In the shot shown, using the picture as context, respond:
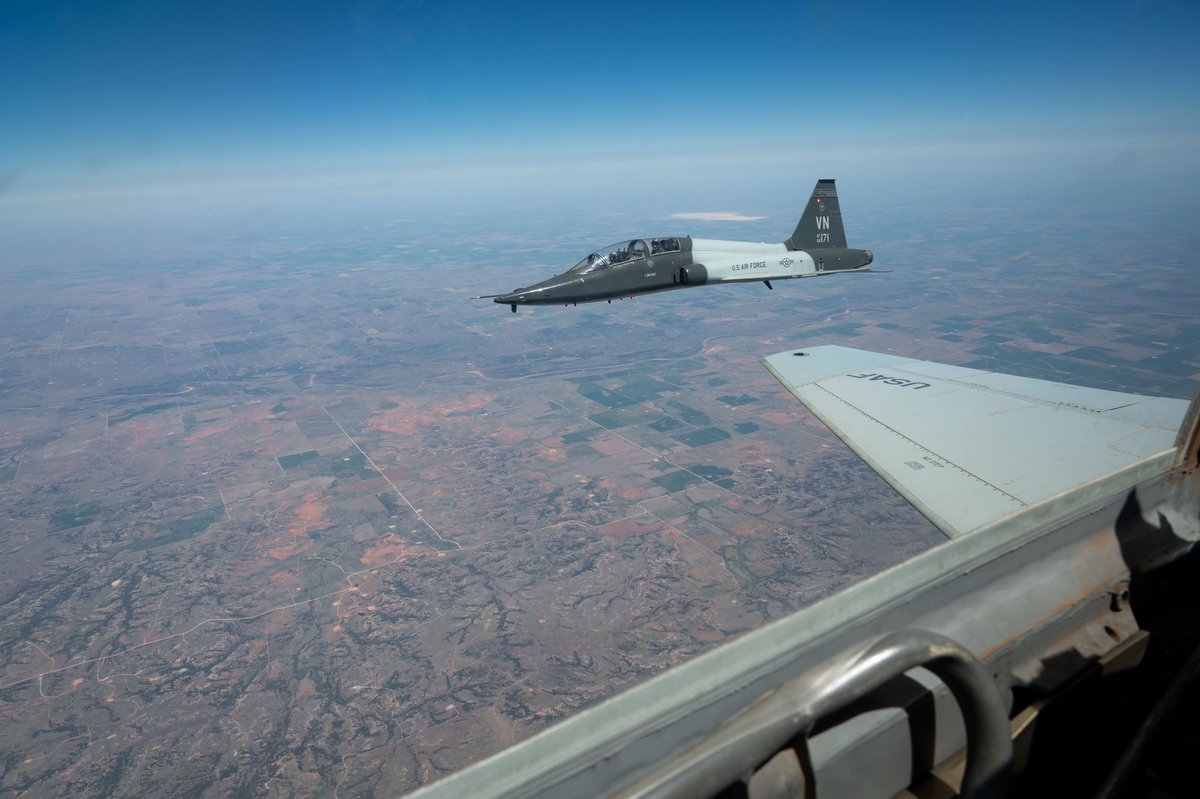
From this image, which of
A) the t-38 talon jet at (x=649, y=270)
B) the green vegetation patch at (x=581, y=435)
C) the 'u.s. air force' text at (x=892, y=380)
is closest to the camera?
the 'u.s. air force' text at (x=892, y=380)

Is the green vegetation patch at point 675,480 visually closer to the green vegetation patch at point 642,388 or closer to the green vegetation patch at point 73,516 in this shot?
the green vegetation patch at point 642,388

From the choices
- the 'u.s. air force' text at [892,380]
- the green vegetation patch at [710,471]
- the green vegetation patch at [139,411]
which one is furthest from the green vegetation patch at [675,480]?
the green vegetation patch at [139,411]

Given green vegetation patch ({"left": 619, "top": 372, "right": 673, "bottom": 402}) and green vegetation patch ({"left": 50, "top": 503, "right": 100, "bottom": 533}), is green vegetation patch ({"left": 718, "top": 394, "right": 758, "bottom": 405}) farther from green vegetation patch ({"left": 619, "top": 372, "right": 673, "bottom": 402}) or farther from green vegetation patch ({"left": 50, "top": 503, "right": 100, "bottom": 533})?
green vegetation patch ({"left": 50, "top": 503, "right": 100, "bottom": 533})

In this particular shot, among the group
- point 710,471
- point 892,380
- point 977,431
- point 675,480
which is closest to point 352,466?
point 675,480

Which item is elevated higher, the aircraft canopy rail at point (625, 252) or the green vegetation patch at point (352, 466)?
the aircraft canopy rail at point (625, 252)

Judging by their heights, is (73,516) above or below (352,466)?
below

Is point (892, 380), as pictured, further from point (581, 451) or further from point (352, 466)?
point (352, 466)
